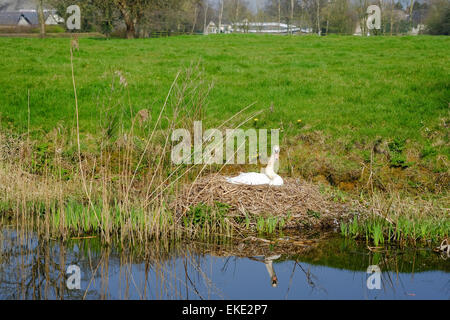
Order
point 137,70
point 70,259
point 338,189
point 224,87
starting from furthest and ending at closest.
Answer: point 137,70 < point 224,87 < point 338,189 < point 70,259

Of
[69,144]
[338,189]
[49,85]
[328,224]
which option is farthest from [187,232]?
[49,85]

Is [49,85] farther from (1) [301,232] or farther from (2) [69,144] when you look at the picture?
(1) [301,232]

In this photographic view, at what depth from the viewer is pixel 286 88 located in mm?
15445

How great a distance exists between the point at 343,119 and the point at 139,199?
663 centimetres

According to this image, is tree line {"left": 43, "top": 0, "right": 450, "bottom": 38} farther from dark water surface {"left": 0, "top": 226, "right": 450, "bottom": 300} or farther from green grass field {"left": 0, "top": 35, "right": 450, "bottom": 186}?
dark water surface {"left": 0, "top": 226, "right": 450, "bottom": 300}

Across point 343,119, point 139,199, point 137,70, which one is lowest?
point 139,199

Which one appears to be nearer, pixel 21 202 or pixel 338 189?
pixel 21 202

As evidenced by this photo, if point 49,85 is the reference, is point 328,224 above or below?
below

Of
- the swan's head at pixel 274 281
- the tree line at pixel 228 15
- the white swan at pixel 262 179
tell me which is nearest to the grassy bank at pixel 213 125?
the white swan at pixel 262 179

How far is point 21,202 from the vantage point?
29.1ft

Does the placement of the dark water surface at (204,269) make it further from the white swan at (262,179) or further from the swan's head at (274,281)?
the white swan at (262,179)

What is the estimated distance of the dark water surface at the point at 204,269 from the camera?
6434 mm

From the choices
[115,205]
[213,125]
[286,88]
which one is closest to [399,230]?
[115,205]
